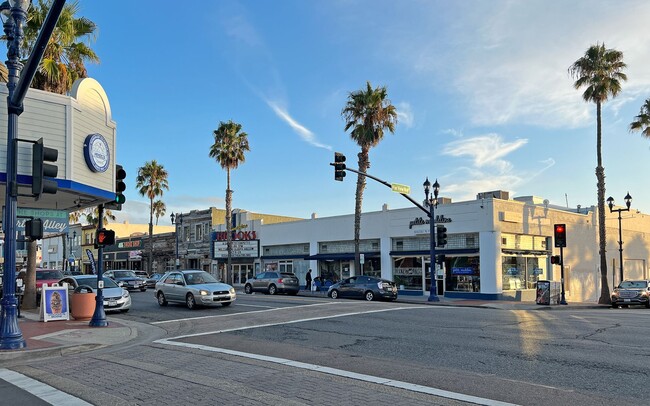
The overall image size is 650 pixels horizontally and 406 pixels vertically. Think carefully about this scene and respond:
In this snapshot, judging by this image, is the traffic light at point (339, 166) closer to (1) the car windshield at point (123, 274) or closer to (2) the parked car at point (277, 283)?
(2) the parked car at point (277, 283)

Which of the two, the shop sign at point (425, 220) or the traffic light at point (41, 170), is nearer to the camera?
the traffic light at point (41, 170)

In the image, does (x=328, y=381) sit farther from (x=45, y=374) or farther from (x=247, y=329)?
(x=247, y=329)

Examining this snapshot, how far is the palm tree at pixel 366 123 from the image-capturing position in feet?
112

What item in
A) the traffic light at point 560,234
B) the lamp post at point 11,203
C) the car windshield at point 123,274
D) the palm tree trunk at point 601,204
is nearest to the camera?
the lamp post at point 11,203

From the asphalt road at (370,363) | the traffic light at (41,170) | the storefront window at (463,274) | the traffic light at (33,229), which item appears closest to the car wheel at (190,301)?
the asphalt road at (370,363)

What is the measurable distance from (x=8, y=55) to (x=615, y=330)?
51.3 ft

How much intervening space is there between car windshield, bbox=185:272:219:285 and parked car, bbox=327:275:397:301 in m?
9.70

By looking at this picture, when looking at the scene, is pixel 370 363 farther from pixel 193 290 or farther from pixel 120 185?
pixel 193 290

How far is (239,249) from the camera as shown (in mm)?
48375

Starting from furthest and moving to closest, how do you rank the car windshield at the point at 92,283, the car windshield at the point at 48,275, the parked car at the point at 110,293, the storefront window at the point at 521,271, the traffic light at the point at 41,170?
the storefront window at the point at 521,271
the car windshield at the point at 48,275
the car windshield at the point at 92,283
the parked car at the point at 110,293
the traffic light at the point at 41,170

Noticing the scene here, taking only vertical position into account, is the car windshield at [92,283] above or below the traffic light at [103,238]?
below

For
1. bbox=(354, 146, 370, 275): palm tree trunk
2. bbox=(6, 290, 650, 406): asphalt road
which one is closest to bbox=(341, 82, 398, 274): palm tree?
bbox=(354, 146, 370, 275): palm tree trunk

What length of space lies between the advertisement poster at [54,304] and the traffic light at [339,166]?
36.6 feet

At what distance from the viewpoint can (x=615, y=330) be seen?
1401 centimetres
